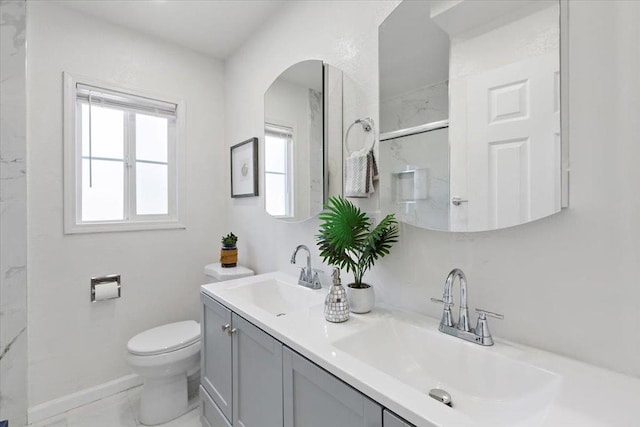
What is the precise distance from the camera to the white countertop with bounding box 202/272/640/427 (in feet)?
1.90

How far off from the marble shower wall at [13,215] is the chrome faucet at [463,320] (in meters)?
2.24

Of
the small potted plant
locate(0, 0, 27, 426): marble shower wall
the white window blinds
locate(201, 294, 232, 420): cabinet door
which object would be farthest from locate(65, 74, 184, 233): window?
locate(201, 294, 232, 420): cabinet door

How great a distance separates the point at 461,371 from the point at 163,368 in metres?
1.61

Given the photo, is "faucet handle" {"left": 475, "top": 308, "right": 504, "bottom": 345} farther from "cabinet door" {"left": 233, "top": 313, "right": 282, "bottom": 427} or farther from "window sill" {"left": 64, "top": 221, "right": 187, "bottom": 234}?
"window sill" {"left": 64, "top": 221, "right": 187, "bottom": 234}

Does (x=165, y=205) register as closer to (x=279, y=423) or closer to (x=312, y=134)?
(x=312, y=134)

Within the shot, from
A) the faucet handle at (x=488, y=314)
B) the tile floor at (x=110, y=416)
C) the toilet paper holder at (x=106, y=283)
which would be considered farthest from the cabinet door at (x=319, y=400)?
the toilet paper holder at (x=106, y=283)

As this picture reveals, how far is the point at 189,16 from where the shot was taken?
1.93 metres

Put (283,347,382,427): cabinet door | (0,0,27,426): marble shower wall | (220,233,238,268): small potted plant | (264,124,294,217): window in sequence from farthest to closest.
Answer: (220,233,238,268): small potted plant < (264,124,294,217): window < (0,0,27,426): marble shower wall < (283,347,382,427): cabinet door

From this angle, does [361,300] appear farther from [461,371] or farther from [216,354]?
[216,354]

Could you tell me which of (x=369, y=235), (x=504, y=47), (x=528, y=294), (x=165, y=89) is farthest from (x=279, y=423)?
(x=165, y=89)

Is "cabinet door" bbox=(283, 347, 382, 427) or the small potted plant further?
the small potted plant

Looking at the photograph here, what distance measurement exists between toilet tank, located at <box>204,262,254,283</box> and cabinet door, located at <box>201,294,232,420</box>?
1.44ft

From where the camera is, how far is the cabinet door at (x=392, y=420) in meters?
0.62

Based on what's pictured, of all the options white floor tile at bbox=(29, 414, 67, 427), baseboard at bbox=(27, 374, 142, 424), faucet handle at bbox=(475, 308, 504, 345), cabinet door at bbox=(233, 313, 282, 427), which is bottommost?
white floor tile at bbox=(29, 414, 67, 427)
